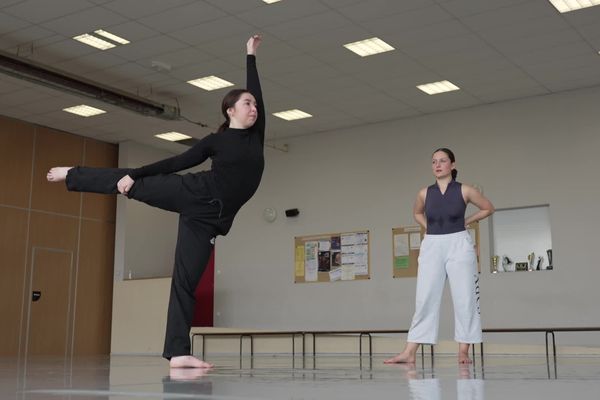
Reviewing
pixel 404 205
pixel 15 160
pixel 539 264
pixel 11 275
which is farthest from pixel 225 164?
pixel 15 160

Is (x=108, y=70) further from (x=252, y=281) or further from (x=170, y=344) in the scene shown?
(x=170, y=344)

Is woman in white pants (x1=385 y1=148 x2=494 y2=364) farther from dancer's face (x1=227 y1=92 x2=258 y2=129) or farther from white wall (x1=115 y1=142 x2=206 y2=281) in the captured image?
white wall (x1=115 y1=142 x2=206 y2=281)

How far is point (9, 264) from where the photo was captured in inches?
475

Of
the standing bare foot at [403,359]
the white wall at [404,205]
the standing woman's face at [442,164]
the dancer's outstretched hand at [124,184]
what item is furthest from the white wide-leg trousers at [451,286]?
the white wall at [404,205]

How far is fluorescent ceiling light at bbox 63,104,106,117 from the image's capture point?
38.3 ft

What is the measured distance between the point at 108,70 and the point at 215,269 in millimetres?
4738

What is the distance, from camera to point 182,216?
3686 millimetres

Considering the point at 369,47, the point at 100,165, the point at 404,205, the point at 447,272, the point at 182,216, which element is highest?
the point at 369,47

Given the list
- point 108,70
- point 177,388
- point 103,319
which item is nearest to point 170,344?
point 177,388

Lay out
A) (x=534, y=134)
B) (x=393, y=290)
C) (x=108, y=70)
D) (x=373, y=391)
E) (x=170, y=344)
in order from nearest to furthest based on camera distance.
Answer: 1. (x=373, y=391)
2. (x=170, y=344)
3. (x=108, y=70)
4. (x=534, y=134)
5. (x=393, y=290)

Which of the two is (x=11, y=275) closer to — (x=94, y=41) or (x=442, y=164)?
(x=94, y=41)

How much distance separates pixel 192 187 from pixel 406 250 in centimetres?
809

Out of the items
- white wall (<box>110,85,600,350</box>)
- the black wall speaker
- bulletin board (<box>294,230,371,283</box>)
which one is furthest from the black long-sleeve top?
the black wall speaker

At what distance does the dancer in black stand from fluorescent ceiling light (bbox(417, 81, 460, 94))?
7001mm
